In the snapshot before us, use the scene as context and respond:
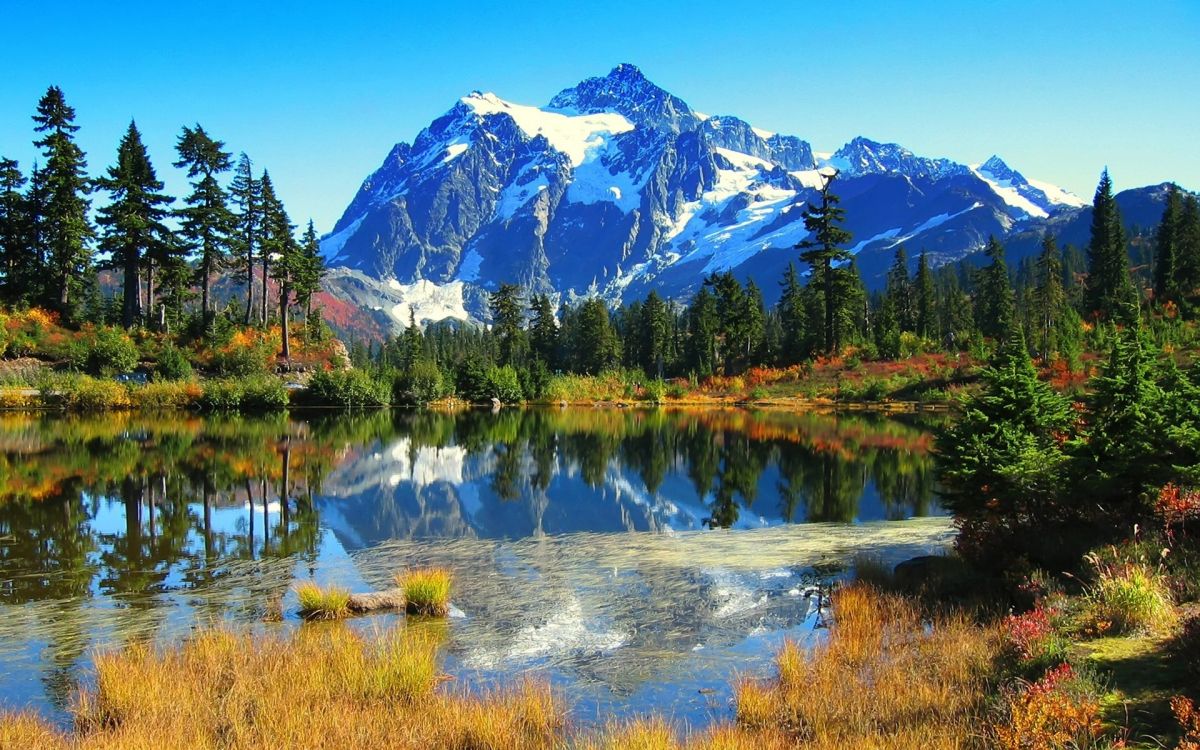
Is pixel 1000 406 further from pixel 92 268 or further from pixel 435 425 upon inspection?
pixel 92 268

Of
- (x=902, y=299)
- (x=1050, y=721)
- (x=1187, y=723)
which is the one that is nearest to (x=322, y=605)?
(x=1050, y=721)

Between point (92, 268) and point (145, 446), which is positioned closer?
point (145, 446)

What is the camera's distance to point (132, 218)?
62.3m

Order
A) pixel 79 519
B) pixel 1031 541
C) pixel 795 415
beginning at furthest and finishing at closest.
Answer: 1. pixel 795 415
2. pixel 79 519
3. pixel 1031 541

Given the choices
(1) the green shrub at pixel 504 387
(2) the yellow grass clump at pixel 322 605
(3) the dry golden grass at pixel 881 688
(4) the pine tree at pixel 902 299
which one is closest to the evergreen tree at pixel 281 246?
(1) the green shrub at pixel 504 387

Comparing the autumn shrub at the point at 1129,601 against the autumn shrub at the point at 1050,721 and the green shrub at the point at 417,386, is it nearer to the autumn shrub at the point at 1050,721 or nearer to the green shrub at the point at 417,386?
the autumn shrub at the point at 1050,721

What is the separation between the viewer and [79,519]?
19.7 metres

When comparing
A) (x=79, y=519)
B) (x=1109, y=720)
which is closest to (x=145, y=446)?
(x=79, y=519)

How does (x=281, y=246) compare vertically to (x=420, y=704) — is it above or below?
above

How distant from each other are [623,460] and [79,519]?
19.9 metres

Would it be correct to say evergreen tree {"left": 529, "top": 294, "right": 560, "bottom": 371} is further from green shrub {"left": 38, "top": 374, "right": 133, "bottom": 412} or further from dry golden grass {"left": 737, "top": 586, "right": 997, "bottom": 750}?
dry golden grass {"left": 737, "top": 586, "right": 997, "bottom": 750}

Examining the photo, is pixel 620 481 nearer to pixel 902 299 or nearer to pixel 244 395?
pixel 244 395

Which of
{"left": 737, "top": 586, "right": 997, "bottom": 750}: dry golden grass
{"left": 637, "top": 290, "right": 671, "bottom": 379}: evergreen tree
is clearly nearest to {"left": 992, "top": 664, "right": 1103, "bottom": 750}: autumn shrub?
{"left": 737, "top": 586, "right": 997, "bottom": 750}: dry golden grass

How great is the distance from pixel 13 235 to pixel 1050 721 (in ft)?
254
